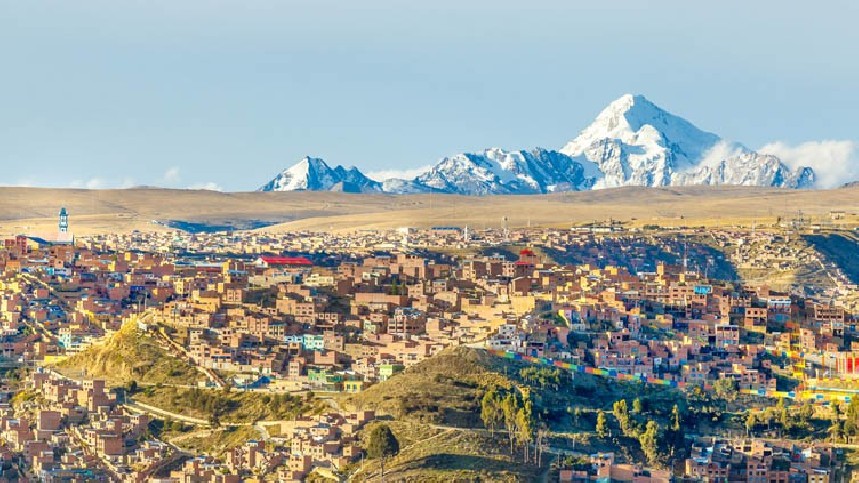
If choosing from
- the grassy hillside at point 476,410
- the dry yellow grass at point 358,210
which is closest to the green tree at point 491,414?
the grassy hillside at point 476,410

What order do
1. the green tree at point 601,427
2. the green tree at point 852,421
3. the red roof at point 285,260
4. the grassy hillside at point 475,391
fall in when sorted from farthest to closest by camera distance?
the red roof at point 285,260, the green tree at point 852,421, the green tree at point 601,427, the grassy hillside at point 475,391

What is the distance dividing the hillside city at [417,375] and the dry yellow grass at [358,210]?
55299 mm

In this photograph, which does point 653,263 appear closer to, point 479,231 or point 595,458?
point 479,231

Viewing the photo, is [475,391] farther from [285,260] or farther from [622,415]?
[285,260]

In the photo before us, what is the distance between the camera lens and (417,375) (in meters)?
62.4

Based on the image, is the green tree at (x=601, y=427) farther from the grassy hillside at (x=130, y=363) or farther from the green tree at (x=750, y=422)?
the grassy hillside at (x=130, y=363)

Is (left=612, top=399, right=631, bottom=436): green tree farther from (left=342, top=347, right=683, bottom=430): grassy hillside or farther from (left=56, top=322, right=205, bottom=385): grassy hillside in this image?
(left=56, top=322, right=205, bottom=385): grassy hillside

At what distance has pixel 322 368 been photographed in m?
66.4

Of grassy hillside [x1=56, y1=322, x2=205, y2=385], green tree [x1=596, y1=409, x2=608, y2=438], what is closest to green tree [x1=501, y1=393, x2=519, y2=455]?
green tree [x1=596, y1=409, x2=608, y2=438]

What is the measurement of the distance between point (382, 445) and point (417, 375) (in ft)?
25.1

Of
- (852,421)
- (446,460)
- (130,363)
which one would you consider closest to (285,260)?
(130,363)

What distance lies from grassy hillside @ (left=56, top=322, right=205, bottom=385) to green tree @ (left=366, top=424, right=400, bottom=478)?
12272 millimetres

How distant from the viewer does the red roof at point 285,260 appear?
9738cm

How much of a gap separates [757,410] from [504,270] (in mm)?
22907
